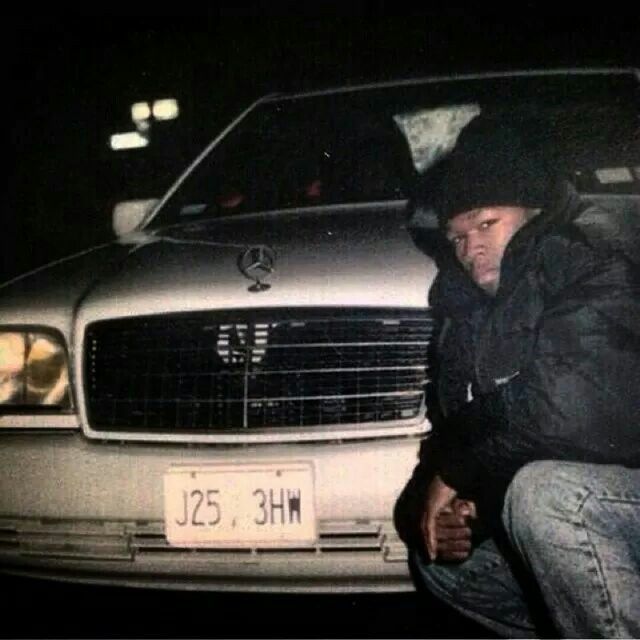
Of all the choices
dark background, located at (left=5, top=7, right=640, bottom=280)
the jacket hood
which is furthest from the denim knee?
dark background, located at (left=5, top=7, right=640, bottom=280)

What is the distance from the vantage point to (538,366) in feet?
6.44

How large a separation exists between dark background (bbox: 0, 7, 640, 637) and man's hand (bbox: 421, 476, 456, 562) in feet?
11.8

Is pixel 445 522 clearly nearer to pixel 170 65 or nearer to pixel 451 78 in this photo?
pixel 451 78

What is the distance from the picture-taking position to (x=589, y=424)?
6.34 feet

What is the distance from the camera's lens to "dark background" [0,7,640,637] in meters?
7.24

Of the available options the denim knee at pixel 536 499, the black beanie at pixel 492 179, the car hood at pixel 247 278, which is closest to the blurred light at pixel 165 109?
the car hood at pixel 247 278

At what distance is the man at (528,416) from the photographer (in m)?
1.90

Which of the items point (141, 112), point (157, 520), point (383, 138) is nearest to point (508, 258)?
point (157, 520)

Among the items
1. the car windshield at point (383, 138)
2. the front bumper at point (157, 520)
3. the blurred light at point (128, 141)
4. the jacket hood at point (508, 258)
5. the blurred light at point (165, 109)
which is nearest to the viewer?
the jacket hood at point (508, 258)

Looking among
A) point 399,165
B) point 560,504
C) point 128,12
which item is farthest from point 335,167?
point 128,12

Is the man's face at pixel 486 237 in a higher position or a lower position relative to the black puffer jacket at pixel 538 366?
higher

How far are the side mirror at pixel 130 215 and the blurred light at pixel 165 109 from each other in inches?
286

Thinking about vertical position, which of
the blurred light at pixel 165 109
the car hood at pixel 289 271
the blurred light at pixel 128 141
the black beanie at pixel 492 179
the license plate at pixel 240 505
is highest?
the blurred light at pixel 165 109

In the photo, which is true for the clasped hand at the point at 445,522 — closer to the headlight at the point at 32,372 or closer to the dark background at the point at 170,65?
the headlight at the point at 32,372
